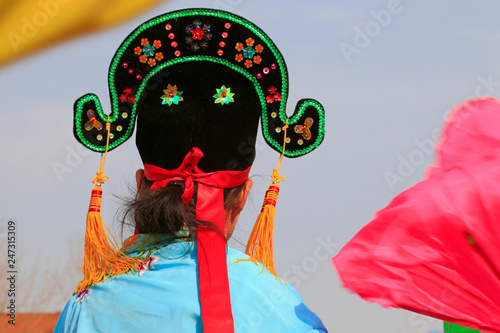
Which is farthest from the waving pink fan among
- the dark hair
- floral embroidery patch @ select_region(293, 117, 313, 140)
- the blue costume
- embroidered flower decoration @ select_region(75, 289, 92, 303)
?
embroidered flower decoration @ select_region(75, 289, 92, 303)

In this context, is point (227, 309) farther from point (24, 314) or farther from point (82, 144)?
point (24, 314)

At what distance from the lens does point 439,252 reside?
5.00ft

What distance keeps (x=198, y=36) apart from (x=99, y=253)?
2.14 feet

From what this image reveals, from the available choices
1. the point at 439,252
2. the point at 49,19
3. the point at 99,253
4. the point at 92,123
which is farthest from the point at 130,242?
the point at 49,19

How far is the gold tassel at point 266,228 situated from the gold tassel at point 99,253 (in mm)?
375

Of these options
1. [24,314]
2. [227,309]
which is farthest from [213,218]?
[24,314]

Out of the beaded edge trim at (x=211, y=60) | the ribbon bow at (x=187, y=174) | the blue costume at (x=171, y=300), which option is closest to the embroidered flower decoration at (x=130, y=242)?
the blue costume at (x=171, y=300)

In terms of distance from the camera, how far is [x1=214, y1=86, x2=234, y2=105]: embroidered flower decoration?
197 centimetres

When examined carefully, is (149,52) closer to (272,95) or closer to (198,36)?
(198,36)

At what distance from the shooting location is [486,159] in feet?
5.14

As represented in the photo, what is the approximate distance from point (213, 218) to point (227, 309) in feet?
0.81

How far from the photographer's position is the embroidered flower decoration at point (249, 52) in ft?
6.57

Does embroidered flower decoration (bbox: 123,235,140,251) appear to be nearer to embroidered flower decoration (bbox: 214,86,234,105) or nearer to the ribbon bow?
the ribbon bow

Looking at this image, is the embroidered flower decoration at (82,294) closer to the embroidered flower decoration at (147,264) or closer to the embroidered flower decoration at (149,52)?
the embroidered flower decoration at (147,264)
